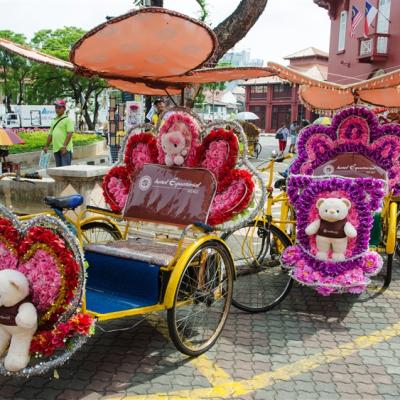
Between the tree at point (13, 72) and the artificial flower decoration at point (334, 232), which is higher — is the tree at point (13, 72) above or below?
above

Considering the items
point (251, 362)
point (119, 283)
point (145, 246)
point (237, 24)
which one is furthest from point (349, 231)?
point (237, 24)

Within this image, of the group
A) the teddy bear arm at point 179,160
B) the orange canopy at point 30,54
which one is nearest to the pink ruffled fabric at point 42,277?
the orange canopy at point 30,54

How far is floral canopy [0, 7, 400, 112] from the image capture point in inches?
132

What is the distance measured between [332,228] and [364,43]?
1712 centimetres

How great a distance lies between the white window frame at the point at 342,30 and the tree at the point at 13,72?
2097 cm

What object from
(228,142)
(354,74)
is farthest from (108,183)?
(354,74)

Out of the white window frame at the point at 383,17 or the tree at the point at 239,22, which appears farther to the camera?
the white window frame at the point at 383,17

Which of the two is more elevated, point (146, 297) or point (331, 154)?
point (331, 154)

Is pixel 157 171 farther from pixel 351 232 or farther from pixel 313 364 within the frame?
pixel 313 364

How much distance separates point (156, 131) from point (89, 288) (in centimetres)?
171

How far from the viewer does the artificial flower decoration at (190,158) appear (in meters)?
4.14

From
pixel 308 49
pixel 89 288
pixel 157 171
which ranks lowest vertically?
pixel 89 288

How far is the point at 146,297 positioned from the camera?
3518 mm

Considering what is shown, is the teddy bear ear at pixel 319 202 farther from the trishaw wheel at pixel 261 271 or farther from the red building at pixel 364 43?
the red building at pixel 364 43
